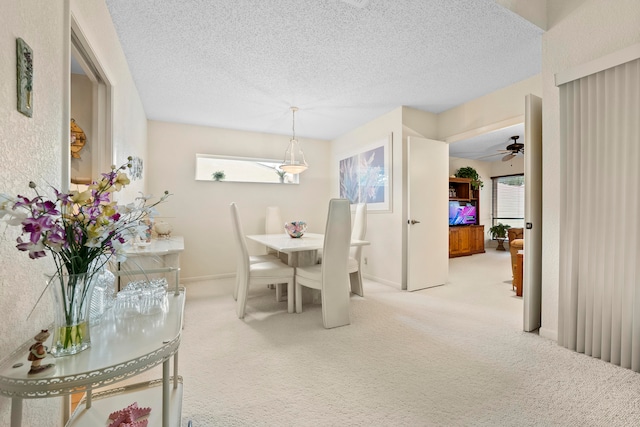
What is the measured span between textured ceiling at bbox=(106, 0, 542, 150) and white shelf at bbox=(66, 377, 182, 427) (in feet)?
7.60

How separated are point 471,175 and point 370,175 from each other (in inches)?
157

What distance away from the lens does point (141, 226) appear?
958 mm

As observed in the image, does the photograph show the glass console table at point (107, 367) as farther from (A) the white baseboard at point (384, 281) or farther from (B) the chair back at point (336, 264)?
(A) the white baseboard at point (384, 281)

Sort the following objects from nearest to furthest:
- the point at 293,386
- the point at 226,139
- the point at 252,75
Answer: the point at 293,386
the point at 252,75
the point at 226,139

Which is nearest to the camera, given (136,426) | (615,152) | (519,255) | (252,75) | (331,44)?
(136,426)

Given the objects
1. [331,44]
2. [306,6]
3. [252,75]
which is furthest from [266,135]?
[306,6]

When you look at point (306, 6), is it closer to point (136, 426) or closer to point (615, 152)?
point (615, 152)

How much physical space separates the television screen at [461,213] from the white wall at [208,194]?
3.78 metres

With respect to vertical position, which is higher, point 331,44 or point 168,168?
point 331,44

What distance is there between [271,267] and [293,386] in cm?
135

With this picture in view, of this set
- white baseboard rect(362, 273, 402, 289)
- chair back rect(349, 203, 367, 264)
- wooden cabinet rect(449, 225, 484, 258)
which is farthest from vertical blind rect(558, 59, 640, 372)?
wooden cabinet rect(449, 225, 484, 258)

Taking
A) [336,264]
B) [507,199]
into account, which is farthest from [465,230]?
[336,264]

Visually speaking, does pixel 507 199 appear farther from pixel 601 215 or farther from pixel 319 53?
pixel 319 53

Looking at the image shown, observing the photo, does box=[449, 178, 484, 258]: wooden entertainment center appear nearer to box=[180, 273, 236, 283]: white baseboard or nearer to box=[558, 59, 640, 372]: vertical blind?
box=[558, 59, 640, 372]: vertical blind
